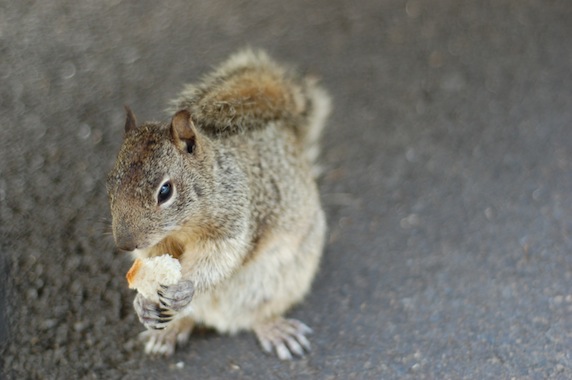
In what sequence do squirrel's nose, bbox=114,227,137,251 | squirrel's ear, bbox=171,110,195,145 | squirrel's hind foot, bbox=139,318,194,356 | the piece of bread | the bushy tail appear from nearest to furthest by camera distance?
squirrel's nose, bbox=114,227,137,251 < squirrel's ear, bbox=171,110,195,145 < the piece of bread < the bushy tail < squirrel's hind foot, bbox=139,318,194,356

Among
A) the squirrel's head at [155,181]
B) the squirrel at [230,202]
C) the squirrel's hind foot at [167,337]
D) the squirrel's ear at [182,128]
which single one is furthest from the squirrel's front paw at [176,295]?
the squirrel's ear at [182,128]

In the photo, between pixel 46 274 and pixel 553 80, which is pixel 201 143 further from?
pixel 553 80

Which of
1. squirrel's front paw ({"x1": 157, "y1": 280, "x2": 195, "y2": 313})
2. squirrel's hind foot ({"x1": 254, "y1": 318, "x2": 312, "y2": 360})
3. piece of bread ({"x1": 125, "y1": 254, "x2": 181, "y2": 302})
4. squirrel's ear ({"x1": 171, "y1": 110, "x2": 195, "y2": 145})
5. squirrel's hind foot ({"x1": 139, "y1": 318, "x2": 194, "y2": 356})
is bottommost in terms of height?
squirrel's hind foot ({"x1": 254, "y1": 318, "x2": 312, "y2": 360})

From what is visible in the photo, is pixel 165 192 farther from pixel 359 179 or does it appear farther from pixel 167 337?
pixel 359 179

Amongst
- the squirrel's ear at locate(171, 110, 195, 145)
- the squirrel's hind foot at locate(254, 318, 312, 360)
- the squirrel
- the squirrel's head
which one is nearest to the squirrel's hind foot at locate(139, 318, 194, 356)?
the squirrel

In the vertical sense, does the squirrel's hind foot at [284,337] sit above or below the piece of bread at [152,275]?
below

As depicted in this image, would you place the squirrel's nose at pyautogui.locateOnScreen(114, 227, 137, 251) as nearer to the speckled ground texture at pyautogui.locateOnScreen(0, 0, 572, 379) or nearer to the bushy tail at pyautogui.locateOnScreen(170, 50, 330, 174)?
the bushy tail at pyautogui.locateOnScreen(170, 50, 330, 174)

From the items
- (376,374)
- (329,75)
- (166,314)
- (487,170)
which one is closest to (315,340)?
(376,374)

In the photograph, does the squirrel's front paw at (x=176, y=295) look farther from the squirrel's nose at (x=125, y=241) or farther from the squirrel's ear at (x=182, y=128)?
the squirrel's ear at (x=182, y=128)

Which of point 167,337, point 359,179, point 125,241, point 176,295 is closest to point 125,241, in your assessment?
point 125,241
